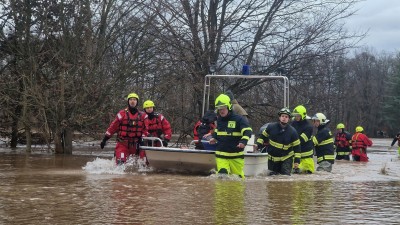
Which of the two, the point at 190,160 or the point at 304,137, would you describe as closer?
the point at 190,160

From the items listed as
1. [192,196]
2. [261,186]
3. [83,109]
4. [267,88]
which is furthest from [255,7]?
[192,196]

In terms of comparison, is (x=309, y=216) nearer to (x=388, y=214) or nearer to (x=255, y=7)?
(x=388, y=214)

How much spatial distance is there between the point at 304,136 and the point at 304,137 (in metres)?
0.02

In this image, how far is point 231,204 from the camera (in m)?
7.97

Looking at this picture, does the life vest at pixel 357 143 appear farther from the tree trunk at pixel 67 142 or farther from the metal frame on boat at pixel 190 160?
the tree trunk at pixel 67 142

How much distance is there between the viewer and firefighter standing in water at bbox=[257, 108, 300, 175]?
1277cm

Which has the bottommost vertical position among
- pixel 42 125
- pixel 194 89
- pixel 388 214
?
pixel 388 214

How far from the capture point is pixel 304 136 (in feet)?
46.0

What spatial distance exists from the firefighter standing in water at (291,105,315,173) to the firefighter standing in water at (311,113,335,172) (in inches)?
21.2

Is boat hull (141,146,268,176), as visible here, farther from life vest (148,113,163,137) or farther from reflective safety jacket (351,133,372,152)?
reflective safety jacket (351,133,372,152)

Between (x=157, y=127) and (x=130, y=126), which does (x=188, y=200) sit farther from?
(x=157, y=127)

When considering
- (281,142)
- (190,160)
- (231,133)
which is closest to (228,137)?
(231,133)

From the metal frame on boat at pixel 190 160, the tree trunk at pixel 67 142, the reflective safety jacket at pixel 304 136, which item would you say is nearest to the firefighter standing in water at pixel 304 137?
the reflective safety jacket at pixel 304 136

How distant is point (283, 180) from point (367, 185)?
1.62 meters
